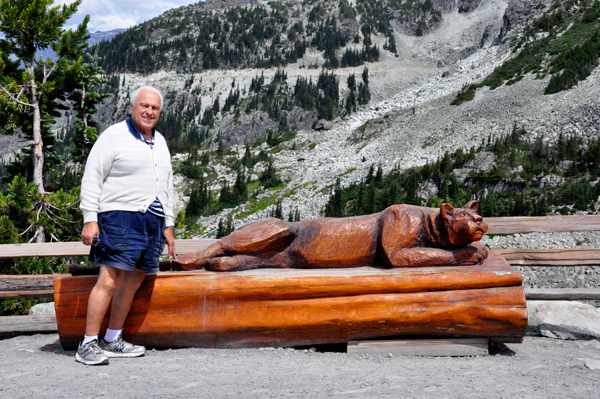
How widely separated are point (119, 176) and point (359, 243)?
7.92ft

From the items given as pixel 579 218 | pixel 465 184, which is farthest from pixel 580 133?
pixel 579 218

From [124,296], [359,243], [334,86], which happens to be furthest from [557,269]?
[334,86]

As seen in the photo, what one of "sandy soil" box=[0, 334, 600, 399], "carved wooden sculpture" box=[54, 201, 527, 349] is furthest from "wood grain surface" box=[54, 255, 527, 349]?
"sandy soil" box=[0, 334, 600, 399]

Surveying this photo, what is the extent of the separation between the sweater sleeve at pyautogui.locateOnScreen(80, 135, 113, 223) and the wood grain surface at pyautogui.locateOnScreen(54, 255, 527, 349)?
960mm

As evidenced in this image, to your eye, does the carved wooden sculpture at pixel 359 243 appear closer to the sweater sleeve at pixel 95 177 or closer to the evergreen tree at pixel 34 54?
the sweater sleeve at pixel 95 177

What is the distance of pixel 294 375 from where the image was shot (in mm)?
3459

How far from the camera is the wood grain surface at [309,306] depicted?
4109mm

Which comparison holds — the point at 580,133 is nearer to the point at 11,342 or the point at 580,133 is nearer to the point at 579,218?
the point at 579,218

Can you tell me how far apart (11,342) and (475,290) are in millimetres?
4812

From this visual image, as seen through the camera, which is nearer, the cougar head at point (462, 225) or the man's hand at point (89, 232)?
the man's hand at point (89, 232)

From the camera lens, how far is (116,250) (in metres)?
3.62

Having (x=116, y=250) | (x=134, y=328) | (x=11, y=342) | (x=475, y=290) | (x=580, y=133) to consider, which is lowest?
(x=11, y=342)

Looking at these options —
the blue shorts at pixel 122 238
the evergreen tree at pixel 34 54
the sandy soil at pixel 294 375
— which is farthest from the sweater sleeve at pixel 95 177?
the evergreen tree at pixel 34 54

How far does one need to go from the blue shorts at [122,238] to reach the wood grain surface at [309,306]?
2.09 ft
